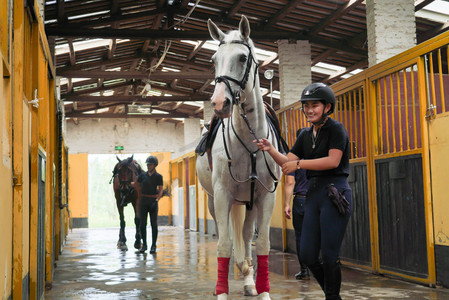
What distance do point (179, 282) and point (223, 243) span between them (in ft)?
6.48

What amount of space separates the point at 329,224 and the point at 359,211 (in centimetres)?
387

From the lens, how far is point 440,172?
215 inches

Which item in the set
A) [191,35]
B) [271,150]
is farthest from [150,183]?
[191,35]

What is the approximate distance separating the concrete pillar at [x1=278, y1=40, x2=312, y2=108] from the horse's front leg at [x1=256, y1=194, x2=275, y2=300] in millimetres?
10953

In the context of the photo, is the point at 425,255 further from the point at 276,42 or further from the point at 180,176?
the point at 180,176

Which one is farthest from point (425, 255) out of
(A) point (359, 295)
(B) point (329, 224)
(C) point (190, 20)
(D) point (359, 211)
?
(C) point (190, 20)

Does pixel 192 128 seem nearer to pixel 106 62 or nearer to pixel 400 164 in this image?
pixel 106 62

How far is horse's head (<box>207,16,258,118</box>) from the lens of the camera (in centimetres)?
404

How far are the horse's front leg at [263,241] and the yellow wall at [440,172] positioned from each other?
178cm

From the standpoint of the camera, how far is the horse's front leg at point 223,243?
4633 mm

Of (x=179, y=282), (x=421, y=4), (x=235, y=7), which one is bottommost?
(x=179, y=282)

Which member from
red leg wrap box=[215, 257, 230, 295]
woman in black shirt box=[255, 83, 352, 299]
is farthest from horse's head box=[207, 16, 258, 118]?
red leg wrap box=[215, 257, 230, 295]

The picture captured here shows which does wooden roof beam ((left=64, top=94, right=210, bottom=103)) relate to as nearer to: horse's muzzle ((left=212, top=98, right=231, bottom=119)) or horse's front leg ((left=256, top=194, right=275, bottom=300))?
horse's front leg ((left=256, top=194, right=275, bottom=300))

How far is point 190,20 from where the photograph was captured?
695 inches
